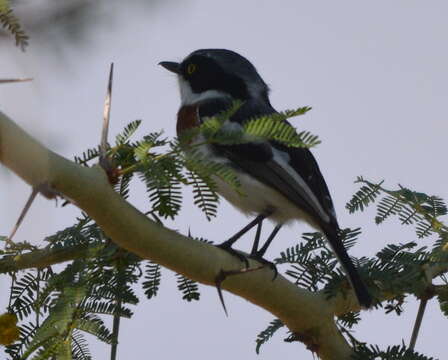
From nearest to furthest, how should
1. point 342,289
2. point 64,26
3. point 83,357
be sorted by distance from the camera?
point 64,26 → point 83,357 → point 342,289

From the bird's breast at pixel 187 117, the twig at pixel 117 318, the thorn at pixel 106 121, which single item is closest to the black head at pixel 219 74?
the bird's breast at pixel 187 117

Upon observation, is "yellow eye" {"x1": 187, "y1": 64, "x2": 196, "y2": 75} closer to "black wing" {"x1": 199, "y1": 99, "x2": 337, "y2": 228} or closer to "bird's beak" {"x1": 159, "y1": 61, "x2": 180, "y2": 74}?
"bird's beak" {"x1": 159, "y1": 61, "x2": 180, "y2": 74}

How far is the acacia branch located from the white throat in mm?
2278

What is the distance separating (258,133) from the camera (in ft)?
7.06

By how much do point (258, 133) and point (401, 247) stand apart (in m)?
1.38

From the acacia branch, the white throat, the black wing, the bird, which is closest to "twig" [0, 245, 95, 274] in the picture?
the acacia branch

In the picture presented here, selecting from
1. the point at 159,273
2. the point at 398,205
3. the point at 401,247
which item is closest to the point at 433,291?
the point at 401,247

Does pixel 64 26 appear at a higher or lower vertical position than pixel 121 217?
lower

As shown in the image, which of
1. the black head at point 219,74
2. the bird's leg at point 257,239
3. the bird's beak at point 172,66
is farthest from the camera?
the bird's beak at point 172,66

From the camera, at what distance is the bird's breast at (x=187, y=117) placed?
15.6ft

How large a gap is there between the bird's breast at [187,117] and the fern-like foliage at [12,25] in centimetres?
387

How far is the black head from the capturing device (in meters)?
5.32

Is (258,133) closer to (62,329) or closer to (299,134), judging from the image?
(299,134)

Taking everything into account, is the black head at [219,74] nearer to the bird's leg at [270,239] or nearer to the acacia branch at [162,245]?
the bird's leg at [270,239]
